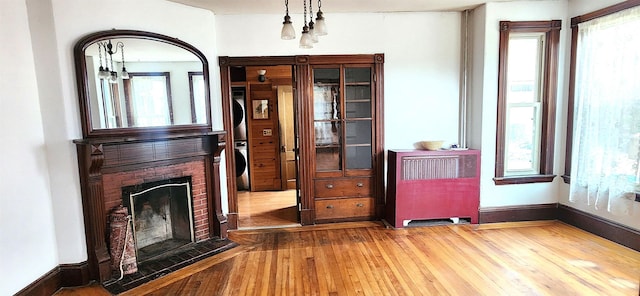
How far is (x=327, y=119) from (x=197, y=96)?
5.16ft

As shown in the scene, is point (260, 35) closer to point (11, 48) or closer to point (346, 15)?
point (346, 15)

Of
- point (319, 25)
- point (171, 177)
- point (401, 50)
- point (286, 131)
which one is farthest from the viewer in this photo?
point (286, 131)

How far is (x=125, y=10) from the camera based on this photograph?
299 centimetres

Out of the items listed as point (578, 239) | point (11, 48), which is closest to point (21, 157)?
point (11, 48)

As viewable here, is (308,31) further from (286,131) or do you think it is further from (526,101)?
(286,131)

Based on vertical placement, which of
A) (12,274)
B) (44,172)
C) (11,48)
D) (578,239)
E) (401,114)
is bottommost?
(578,239)

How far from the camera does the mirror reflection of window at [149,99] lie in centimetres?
308

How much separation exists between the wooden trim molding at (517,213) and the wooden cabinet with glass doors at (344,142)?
1396 mm

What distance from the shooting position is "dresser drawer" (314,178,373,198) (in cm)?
418

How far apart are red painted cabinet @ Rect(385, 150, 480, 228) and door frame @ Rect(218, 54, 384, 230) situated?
417 mm

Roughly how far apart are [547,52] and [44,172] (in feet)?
17.4

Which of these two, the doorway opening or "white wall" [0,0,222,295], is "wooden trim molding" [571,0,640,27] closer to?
the doorway opening

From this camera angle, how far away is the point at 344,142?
418cm

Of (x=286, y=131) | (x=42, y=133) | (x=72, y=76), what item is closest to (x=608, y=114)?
(x=286, y=131)
